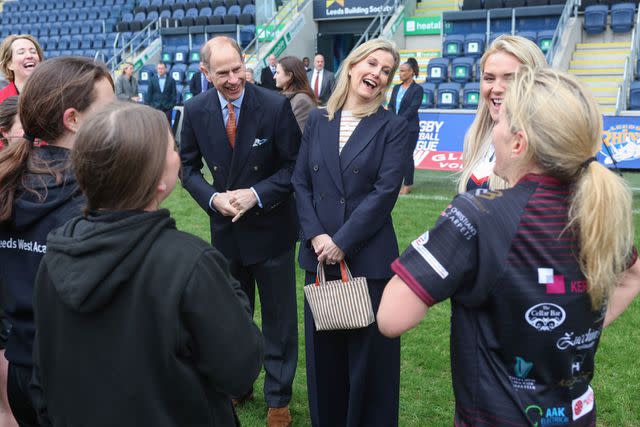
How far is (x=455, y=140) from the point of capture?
34.7 feet

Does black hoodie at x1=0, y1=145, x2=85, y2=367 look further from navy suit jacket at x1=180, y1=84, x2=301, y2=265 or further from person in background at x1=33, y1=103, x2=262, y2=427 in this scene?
navy suit jacket at x1=180, y1=84, x2=301, y2=265

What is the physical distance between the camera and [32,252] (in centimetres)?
208

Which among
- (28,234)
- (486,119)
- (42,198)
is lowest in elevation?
(28,234)

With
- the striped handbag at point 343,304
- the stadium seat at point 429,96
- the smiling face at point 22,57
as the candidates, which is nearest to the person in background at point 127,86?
the stadium seat at point 429,96

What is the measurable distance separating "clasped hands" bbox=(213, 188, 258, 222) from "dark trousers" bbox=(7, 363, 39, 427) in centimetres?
135

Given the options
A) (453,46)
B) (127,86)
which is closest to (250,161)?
(127,86)

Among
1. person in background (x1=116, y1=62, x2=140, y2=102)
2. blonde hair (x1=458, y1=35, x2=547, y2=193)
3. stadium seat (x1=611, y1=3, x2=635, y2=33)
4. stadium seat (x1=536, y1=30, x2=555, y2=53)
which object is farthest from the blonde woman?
stadium seat (x1=611, y1=3, x2=635, y2=33)

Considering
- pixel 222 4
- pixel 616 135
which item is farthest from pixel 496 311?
pixel 222 4

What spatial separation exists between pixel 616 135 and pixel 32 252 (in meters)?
9.23

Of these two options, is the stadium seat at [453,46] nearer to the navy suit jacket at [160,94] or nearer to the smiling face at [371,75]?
the navy suit jacket at [160,94]

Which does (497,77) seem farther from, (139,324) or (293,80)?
(293,80)

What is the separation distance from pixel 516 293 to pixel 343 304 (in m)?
1.27

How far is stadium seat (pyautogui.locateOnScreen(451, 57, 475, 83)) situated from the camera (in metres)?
14.9

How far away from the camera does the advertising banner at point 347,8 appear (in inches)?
762
